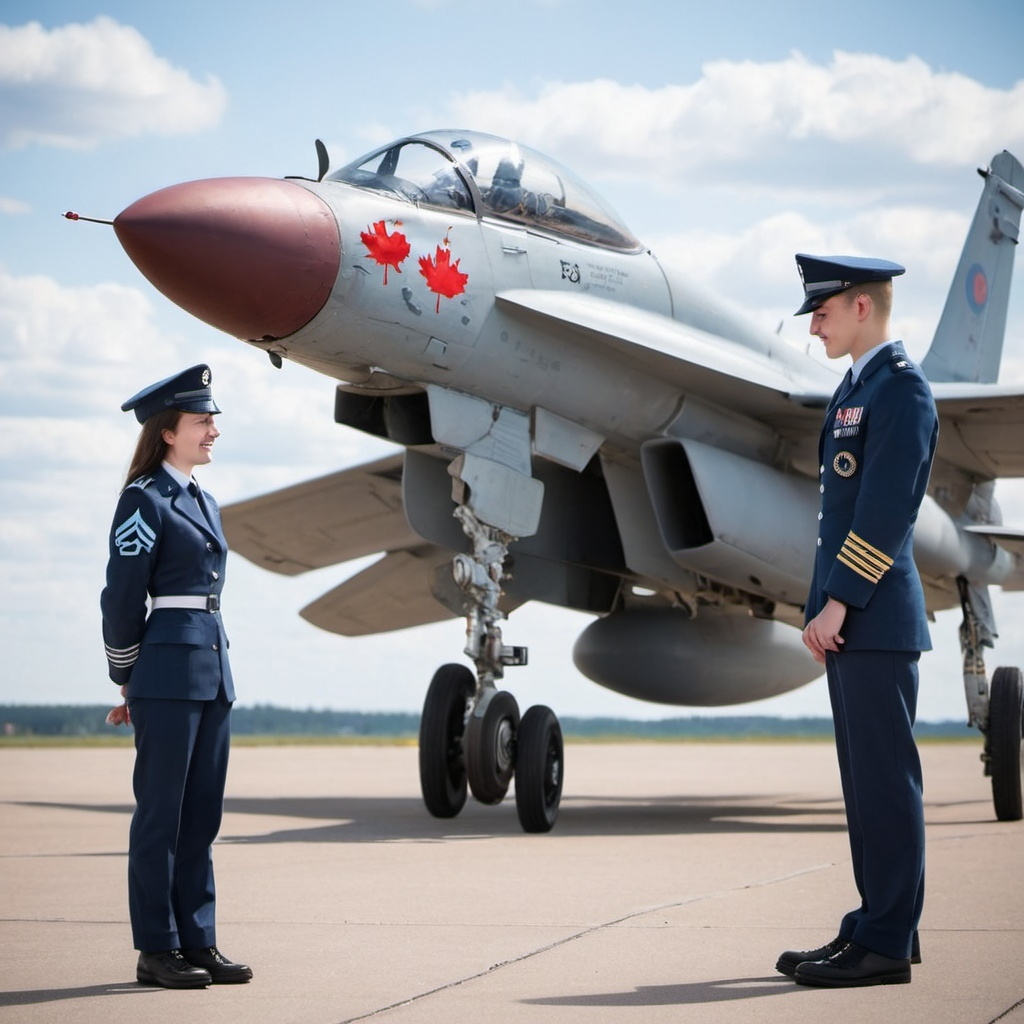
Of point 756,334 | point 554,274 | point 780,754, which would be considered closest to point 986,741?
point 756,334

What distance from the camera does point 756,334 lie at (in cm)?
1028

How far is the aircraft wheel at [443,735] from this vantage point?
889 cm

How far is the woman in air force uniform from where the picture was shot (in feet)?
12.7

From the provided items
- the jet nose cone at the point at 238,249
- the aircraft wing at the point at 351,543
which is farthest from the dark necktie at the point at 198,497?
the aircraft wing at the point at 351,543

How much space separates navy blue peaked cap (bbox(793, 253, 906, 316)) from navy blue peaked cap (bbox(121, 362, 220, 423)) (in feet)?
5.52

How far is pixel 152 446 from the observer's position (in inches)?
164

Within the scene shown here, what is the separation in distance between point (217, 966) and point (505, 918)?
4.10 feet

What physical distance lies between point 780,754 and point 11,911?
1970cm

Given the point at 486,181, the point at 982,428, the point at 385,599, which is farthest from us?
the point at 385,599

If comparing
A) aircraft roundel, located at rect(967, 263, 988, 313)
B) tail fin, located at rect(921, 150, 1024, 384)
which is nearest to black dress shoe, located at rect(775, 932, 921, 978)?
tail fin, located at rect(921, 150, 1024, 384)

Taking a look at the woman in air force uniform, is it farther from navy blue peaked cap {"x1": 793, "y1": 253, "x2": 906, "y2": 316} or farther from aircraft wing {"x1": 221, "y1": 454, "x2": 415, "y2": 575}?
aircraft wing {"x1": 221, "y1": 454, "x2": 415, "y2": 575}

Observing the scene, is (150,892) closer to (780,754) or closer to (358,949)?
(358,949)

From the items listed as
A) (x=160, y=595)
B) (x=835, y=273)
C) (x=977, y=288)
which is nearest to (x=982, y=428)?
(x=977, y=288)

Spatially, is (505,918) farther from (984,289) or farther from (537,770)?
(984,289)
